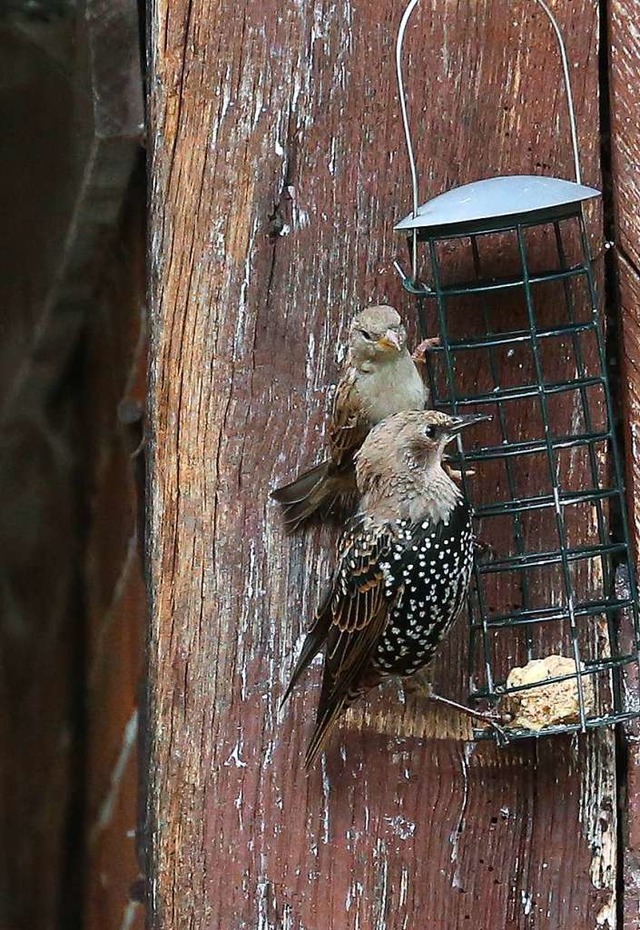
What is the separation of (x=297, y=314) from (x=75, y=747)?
1.24 m

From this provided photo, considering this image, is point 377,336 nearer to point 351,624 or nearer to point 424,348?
point 424,348

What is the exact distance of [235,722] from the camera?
10.4ft

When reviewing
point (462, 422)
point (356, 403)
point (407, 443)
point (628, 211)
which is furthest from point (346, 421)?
point (628, 211)

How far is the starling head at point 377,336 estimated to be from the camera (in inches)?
121

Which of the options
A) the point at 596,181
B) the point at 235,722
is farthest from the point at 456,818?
the point at 596,181

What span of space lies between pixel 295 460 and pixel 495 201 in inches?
26.8

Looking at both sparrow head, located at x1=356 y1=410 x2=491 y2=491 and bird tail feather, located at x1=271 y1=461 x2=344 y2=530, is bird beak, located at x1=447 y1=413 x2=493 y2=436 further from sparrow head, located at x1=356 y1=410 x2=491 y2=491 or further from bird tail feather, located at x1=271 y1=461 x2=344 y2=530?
bird tail feather, located at x1=271 y1=461 x2=344 y2=530

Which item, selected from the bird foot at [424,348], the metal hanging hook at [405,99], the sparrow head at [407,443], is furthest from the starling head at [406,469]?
the metal hanging hook at [405,99]

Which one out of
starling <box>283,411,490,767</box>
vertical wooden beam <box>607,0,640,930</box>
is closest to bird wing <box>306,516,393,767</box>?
starling <box>283,411,490,767</box>

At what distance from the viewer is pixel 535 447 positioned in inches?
123

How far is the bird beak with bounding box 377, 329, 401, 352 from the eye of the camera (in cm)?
307

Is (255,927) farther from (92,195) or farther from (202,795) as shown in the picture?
(92,195)

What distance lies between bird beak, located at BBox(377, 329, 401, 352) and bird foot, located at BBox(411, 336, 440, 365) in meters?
0.09

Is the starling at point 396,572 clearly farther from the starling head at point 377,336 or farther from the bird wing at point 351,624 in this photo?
the starling head at point 377,336
